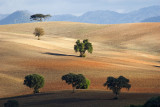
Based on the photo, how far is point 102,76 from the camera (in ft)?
172

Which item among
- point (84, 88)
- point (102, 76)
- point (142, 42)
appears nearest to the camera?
point (84, 88)

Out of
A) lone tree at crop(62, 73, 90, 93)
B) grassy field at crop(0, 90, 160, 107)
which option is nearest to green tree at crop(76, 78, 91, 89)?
lone tree at crop(62, 73, 90, 93)

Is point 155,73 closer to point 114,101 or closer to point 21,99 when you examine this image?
point 114,101

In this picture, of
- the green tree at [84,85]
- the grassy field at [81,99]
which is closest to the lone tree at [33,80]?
the grassy field at [81,99]

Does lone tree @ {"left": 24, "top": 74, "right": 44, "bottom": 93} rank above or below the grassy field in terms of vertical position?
above

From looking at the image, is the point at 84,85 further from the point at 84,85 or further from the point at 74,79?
the point at 74,79

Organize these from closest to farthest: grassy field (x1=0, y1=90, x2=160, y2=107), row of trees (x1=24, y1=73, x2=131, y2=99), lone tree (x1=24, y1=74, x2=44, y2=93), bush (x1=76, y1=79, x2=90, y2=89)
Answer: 1. grassy field (x1=0, y1=90, x2=160, y2=107)
2. row of trees (x1=24, y1=73, x2=131, y2=99)
3. lone tree (x1=24, y1=74, x2=44, y2=93)
4. bush (x1=76, y1=79, x2=90, y2=89)

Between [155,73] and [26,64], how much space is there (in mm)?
29145

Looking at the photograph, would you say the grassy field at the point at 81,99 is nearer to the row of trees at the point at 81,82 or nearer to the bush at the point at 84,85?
the row of trees at the point at 81,82

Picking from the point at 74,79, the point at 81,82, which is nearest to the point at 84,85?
the point at 81,82

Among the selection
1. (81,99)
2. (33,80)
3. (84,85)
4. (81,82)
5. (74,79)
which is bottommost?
(81,99)

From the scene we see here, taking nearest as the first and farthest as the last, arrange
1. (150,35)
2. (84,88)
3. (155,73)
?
1. (84,88)
2. (155,73)
3. (150,35)

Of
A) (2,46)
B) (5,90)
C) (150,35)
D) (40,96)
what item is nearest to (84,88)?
(40,96)

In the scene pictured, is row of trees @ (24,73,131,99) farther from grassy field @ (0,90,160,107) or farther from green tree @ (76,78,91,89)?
grassy field @ (0,90,160,107)
